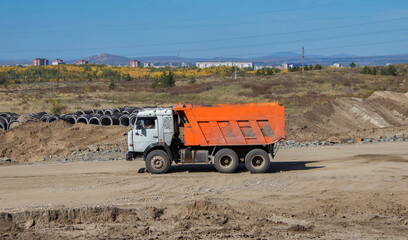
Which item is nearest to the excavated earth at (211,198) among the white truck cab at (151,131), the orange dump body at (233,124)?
the white truck cab at (151,131)

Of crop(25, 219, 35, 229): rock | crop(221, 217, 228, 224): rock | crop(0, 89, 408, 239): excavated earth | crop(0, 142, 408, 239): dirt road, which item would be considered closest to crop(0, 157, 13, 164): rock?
crop(0, 89, 408, 239): excavated earth

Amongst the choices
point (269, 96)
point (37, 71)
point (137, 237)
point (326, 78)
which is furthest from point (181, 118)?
point (37, 71)

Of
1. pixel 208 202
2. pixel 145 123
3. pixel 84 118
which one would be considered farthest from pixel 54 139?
pixel 208 202

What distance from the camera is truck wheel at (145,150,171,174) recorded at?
17609 millimetres

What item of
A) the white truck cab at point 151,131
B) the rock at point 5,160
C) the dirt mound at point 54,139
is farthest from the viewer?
the dirt mound at point 54,139

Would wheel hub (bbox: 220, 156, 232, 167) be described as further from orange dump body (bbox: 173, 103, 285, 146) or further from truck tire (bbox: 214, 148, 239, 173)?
orange dump body (bbox: 173, 103, 285, 146)

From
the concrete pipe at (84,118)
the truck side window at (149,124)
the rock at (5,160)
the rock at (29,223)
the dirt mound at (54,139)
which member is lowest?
the rock at (29,223)

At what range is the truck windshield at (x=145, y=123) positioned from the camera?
17594mm

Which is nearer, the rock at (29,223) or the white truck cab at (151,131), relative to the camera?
the rock at (29,223)

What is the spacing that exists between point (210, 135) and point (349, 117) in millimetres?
26341

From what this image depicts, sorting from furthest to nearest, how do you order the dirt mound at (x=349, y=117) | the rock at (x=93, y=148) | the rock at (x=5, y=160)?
the dirt mound at (x=349, y=117)
the rock at (x=93, y=148)
the rock at (x=5, y=160)

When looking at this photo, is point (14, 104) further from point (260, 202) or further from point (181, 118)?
point (260, 202)

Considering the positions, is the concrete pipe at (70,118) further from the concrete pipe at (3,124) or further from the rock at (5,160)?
the rock at (5,160)

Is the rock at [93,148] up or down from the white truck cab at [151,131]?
down
